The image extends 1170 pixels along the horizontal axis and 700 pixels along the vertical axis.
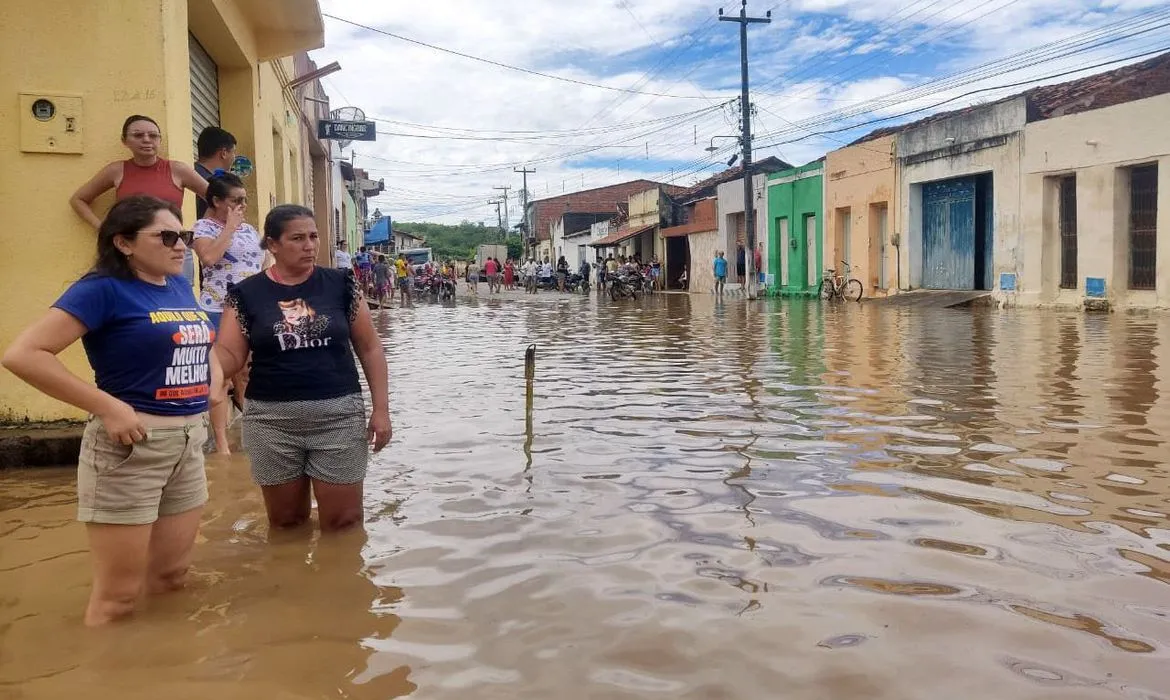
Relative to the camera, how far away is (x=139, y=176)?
205 inches

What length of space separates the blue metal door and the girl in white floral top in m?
20.3

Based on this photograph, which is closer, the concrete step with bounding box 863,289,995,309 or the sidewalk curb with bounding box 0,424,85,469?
the sidewalk curb with bounding box 0,424,85,469

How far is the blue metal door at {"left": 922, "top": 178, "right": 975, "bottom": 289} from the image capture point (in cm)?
2267

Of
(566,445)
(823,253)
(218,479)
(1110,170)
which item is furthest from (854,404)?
(823,253)

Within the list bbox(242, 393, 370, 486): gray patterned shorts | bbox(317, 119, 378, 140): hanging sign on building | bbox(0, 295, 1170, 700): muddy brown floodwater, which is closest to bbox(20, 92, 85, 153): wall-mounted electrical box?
bbox(0, 295, 1170, 700): muddy brown floodwater

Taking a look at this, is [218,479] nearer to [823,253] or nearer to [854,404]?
[854,404]

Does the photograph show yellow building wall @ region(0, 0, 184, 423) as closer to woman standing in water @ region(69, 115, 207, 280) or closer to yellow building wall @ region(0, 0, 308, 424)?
yellow building wall @ region(0, 0, 308, 424)

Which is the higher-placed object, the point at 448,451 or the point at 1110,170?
the point at 1110,170

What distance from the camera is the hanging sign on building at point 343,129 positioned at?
2020 centimetres

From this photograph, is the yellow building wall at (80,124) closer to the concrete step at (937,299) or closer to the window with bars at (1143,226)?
the window with bars at (1143,226)

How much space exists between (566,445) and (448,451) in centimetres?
68

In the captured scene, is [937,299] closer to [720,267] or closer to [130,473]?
[720,267]

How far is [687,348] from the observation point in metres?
11.6

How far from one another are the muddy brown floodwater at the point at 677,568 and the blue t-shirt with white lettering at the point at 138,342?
0.70 m
